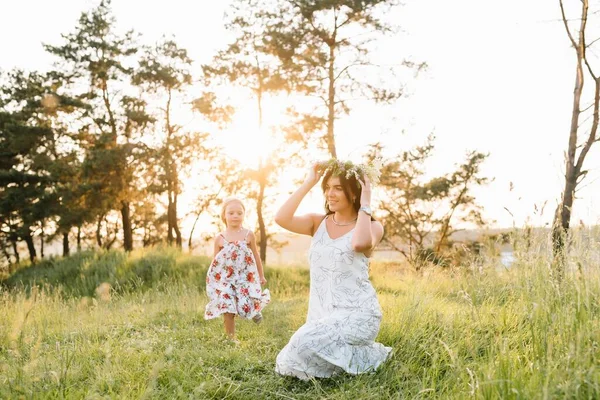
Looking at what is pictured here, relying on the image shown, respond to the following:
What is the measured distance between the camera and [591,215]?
421 centimetres

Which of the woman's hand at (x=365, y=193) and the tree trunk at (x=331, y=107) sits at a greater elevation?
the tree trunk at (x=331, y=107)

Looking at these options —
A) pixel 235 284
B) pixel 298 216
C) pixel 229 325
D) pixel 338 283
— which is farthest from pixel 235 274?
pixel 338 283

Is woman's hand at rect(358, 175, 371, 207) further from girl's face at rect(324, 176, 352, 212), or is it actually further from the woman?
girl's face at rect(324, 176, 352, 212)

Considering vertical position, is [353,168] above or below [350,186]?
above

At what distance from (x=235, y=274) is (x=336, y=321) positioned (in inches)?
96.8

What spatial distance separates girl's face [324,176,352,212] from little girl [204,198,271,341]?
2148 millimetres

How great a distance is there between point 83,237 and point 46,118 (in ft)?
37.5

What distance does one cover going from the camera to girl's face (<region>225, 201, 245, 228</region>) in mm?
6582

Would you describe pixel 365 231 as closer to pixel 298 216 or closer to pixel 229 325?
pixel 298 216

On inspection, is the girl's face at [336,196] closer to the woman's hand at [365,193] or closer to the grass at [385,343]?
the woman's hand at [365,193]

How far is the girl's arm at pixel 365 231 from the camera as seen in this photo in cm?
432

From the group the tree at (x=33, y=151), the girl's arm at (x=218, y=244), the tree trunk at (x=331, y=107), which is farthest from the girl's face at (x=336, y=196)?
the tree at (x=33, y=151)

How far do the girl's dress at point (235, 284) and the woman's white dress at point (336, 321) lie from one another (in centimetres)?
189

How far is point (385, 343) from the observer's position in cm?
510
